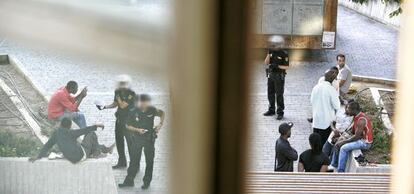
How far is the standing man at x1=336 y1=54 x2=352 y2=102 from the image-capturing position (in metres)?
1.38

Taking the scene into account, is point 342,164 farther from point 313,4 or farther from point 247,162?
point 247,162

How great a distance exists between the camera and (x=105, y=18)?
Result: 0.56 m

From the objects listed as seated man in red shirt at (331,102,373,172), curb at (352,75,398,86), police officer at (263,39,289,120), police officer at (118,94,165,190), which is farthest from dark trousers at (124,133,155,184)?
seated man in red shirt at (331,102,373,172)

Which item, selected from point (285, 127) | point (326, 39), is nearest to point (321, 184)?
point (285, 127)

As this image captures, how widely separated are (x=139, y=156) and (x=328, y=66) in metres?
0.69

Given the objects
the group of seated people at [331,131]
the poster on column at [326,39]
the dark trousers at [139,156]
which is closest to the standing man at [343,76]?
the group of seated people at [331,131]

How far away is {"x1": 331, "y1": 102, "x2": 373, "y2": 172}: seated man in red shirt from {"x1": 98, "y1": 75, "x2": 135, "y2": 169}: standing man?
136 centimetres

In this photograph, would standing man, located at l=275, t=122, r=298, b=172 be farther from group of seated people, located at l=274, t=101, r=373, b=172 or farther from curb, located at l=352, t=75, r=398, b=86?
curb, located at l=352, t=75, r=398, b=86

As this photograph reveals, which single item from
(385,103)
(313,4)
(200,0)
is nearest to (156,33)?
(200,0)

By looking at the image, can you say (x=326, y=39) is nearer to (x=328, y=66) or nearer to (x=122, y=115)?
(x=328, y=66)

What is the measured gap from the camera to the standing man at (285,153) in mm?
1553


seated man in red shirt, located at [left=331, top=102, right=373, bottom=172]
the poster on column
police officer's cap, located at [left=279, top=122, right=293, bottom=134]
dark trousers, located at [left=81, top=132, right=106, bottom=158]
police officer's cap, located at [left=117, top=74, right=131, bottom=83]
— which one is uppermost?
the poster on column

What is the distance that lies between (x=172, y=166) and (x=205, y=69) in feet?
0.31

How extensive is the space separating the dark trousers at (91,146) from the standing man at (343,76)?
81 centimetres
